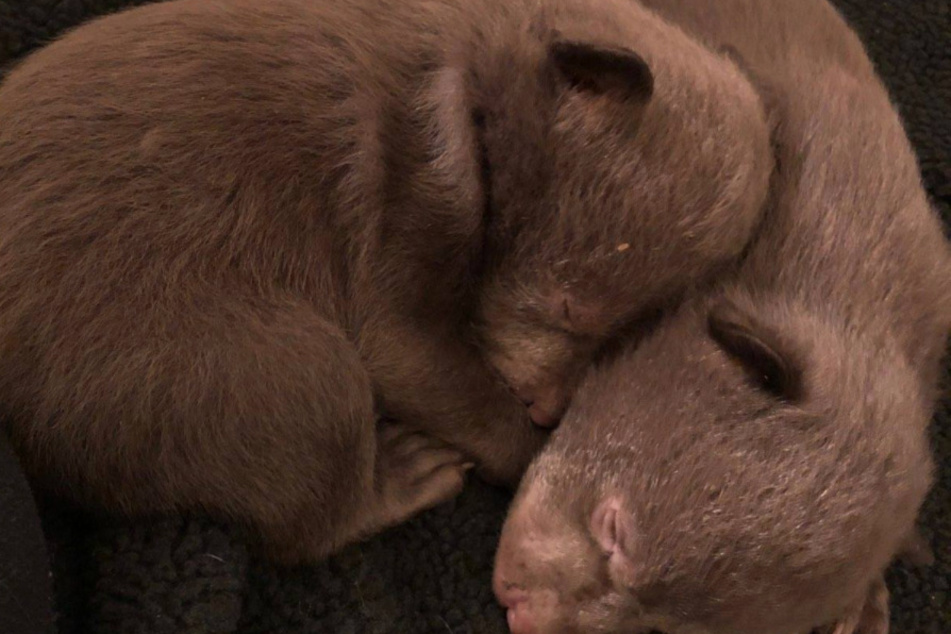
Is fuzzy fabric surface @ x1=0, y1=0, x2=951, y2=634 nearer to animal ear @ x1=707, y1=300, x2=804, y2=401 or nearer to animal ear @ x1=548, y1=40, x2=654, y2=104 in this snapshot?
animal ear @ x1=707, y1=300, x2=804, y2=401

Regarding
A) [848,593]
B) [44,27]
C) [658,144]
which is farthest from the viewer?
[44,27]

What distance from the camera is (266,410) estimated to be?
5.38 ft

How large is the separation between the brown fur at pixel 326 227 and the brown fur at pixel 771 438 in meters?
0.15

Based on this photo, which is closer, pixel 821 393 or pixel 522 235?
pixel 821 393

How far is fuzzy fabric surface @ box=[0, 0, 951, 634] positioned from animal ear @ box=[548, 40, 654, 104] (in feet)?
2.91

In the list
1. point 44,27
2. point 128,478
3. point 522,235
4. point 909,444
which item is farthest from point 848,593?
point 44,27

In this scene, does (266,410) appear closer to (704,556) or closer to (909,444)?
(704,556)

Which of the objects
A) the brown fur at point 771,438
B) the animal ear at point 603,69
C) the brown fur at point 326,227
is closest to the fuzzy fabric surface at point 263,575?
the brown fur at point 326,227

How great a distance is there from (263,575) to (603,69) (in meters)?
1.15

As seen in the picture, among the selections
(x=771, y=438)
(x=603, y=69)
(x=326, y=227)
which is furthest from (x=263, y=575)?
(x=603, y=69)

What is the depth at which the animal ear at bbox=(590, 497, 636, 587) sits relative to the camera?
5.35 ft

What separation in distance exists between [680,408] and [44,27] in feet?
5.17

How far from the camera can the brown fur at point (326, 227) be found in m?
1.58

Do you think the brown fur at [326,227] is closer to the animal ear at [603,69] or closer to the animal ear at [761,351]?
the animal ear at [603,69]
